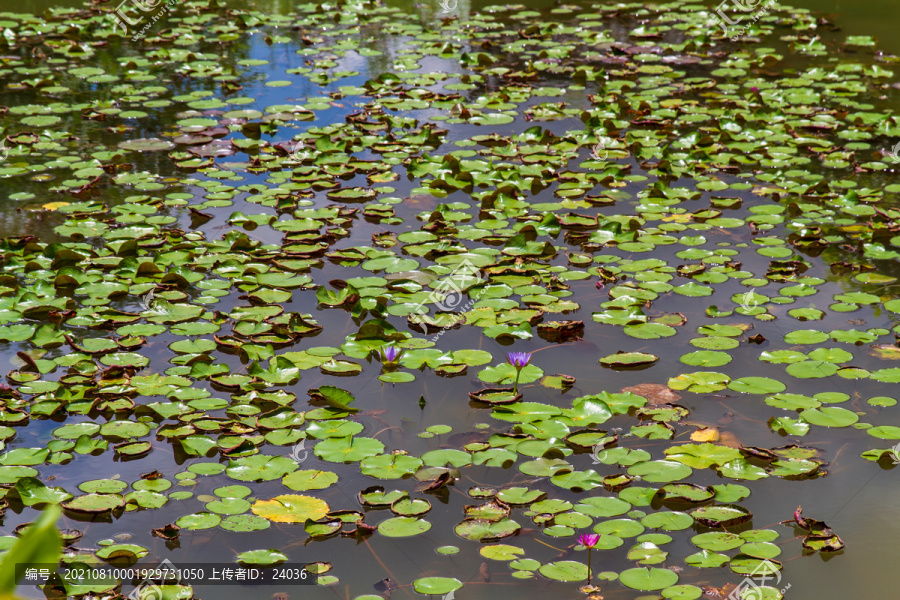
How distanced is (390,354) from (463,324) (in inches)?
18.5

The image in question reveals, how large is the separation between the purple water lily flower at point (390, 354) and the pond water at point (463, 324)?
0.04m

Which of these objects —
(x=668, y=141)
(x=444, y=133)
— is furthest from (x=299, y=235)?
(x=668, y=141)

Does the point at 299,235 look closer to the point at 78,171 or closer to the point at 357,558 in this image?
the point at 78,171

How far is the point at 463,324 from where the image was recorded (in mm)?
3604

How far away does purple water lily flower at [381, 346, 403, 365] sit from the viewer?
3.27 m

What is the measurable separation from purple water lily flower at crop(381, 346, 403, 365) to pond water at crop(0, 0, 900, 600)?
40 mm

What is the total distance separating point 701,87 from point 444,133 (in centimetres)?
236
